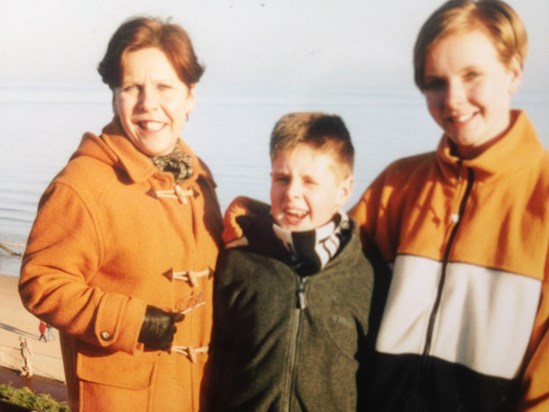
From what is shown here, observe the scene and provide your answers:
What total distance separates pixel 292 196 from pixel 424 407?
81cm

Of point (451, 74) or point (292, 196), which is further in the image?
point (292, 196)

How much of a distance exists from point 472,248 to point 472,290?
A: 0.13m

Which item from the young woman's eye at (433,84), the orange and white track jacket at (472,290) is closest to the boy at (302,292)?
the orange and white track jacket at (472,290)

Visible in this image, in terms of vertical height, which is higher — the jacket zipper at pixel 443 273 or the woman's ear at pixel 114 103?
the woman's ear at pixel 114 103

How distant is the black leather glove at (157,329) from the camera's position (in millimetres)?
2035

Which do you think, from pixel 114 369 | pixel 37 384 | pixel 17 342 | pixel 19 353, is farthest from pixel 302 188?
pixel 17 342

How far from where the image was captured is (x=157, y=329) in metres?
2.04

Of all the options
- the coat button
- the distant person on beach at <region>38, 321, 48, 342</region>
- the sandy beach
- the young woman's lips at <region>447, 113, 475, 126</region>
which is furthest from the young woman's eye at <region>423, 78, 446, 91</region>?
the distant person on beach at <region>38, 321, 48, 342</region>

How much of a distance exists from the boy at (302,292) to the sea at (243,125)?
23 centimetres

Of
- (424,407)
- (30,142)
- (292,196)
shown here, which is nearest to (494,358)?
(424,407)

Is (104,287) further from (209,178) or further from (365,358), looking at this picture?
(365,358)

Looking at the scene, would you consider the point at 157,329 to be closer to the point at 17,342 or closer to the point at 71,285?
the point at 71,285

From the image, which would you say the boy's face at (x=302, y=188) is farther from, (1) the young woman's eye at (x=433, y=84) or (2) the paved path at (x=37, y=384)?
(2) the paved path at (x=37, y=384)

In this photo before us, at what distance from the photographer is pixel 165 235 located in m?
2.16
